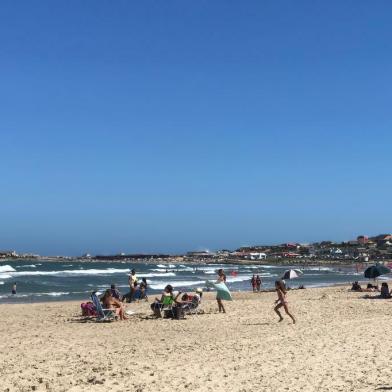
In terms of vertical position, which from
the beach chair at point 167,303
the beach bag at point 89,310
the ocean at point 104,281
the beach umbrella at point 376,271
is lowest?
the ocean at point 104,281

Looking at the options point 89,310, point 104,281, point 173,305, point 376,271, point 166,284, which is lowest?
point 104,281

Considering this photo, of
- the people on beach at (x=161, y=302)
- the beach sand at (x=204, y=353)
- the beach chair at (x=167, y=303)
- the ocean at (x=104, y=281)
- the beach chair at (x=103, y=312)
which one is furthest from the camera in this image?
the ocean at (x=104, y=281)

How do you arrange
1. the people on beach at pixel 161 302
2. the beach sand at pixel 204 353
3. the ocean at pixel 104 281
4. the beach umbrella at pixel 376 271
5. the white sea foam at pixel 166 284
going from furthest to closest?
1. the white sea foam at pixel 166 284
2. the ocean at pixel 104 281
3. the beach umbrella at pixel 376 271
4. the people on beach at pixel 161 302
5. the beach sand at pixel 204 353

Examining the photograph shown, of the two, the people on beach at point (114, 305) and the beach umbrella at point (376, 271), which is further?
the beach umbrella at point (376, 271)

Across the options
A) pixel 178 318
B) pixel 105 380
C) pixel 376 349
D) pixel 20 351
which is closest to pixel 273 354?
pixel 376 349

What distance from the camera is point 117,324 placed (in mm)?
14109

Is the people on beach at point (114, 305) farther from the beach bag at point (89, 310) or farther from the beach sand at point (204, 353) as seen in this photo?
the beach bag at point (89, 310)

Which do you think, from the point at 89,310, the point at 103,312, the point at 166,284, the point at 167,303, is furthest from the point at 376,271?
the point at 166,284

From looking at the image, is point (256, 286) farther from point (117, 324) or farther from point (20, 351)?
point (20, 351)

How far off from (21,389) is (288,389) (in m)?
3.63

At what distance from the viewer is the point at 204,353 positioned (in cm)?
959

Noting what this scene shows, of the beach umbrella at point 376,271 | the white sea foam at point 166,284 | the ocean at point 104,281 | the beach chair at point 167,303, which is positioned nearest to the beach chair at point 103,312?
the beach chair at point 167,303

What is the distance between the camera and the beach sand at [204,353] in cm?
759

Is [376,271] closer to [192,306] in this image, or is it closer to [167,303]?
[192,306]
